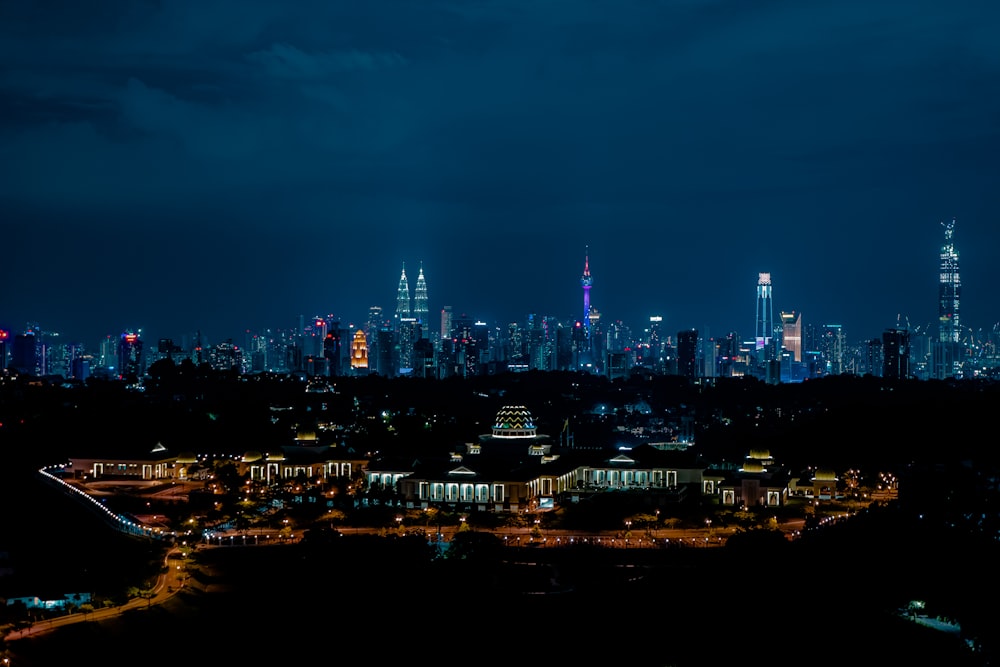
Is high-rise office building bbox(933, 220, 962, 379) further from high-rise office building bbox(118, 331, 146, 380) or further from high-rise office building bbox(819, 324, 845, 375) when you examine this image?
high-rise office building bbox(118, 331, 146, 380)

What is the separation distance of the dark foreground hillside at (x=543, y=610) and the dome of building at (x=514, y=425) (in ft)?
43.3

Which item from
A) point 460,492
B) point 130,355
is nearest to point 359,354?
point 130,355

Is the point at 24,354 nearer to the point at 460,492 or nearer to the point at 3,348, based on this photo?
the point at 3,348

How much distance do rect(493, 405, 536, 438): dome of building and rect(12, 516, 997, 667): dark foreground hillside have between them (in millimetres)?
13194

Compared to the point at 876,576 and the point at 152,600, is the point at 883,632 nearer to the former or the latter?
the point at 876,576

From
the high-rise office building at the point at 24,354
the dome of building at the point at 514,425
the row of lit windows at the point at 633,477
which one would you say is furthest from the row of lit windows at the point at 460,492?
the high-rise office building at the point at 24,354

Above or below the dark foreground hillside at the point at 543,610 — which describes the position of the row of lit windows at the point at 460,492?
above

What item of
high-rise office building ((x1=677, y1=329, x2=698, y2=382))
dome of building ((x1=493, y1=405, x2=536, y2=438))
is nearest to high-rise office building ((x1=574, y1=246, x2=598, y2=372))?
high-rise office building ((x1=677, y1=329, x2=698, y2=382))

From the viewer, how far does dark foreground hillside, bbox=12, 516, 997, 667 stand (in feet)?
54.7

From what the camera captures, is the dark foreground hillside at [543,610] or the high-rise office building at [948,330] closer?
the dark foreground hillside at [543,610]

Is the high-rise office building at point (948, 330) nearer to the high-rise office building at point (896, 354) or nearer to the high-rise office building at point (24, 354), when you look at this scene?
the high-rise office building at point (896, 354)

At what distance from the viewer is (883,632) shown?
17250 millimetres

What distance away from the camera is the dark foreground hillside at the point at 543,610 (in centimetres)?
1667

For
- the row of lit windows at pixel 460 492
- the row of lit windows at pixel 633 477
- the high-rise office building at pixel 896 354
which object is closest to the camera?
the row of lit windows at pixel 460 492
